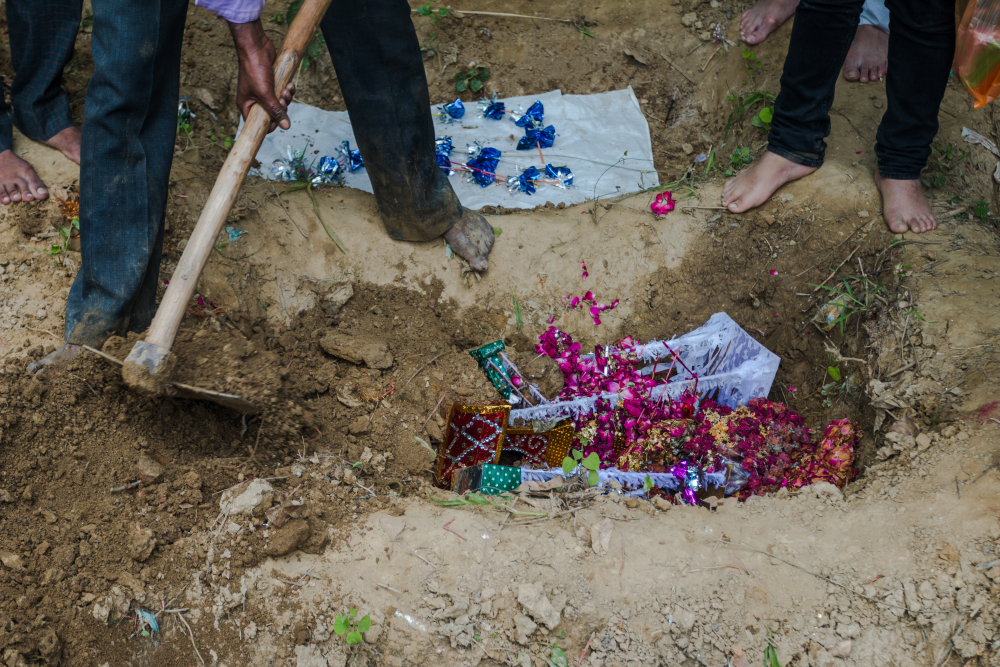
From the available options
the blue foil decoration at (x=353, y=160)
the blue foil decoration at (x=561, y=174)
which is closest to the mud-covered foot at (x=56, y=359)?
the blue foil decoration at (x=353, y=160)

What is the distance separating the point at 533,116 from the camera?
3291 mm

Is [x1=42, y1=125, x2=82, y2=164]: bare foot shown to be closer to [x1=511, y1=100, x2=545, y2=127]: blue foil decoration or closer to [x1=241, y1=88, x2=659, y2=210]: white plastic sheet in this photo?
[x1=241, y1=88, x2=659, y2=210]: white plastic sheet

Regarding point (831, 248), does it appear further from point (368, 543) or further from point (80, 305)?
point (80, 305)

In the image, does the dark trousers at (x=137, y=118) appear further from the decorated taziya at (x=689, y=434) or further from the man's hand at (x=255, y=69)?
the decorated taziya at (x=689, y=434)

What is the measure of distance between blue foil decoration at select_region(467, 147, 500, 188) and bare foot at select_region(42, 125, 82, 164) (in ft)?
5.33

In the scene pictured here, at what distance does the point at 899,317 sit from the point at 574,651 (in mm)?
1584

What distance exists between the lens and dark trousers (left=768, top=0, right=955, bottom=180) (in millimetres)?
2170

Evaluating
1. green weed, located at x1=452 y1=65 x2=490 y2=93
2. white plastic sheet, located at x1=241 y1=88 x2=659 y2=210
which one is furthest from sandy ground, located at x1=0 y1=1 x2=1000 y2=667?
green weed, located at x1=452 y1=65 x2=490 y2=93

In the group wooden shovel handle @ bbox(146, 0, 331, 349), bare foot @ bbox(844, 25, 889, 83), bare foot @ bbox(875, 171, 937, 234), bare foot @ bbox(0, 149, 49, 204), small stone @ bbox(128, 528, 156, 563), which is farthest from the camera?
bare foot @ bbox(844, 25, 889, 83)

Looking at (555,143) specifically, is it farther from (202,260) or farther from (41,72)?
(41,72)

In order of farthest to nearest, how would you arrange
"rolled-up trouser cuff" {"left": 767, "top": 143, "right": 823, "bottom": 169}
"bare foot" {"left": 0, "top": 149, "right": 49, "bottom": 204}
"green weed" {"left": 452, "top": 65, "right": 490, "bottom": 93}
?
"green weed" {"left": 452, "top": 65, "right": 490, "bottom": 93}
"rolled-up trouser cuff" {"left": 767, "top": 143, "right": 823, "bottom": 169}
"bare foot" {"left": 0, "top": 149, "right": 49, "bottom": 204}

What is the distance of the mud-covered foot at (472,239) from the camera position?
104 inches

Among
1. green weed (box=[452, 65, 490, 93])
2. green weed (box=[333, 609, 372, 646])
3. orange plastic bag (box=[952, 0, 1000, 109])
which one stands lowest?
green weed (box=[333, 609, 372, 646])

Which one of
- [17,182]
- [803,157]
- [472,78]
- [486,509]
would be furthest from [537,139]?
[17,182]
